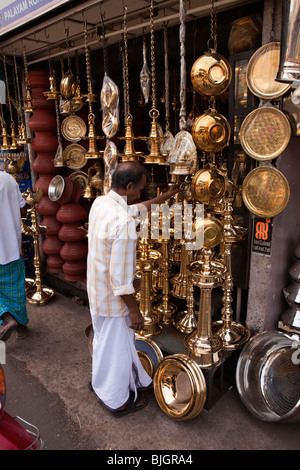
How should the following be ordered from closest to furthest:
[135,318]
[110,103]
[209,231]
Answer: [135,318]
[209,231]
[110,103]

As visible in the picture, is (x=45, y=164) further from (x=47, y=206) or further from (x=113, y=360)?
(x=113, y=360)

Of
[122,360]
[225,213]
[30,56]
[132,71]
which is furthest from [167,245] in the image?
[30,56]

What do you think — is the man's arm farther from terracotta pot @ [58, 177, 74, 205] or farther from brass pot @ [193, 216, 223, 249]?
terracotta pot @ [58, 177, 74, 205]

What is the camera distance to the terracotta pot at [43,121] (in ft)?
13.1

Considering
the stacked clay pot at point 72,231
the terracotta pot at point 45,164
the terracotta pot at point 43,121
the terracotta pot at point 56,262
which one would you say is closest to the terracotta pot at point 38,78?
the terracotta pot at point 43,121

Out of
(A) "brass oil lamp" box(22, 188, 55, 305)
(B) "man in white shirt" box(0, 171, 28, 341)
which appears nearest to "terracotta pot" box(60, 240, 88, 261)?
(A) "brass oil lamp" box(22, 188, 55, 305)

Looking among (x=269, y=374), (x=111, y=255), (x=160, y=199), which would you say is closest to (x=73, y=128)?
Answer: (x=160, y=199)

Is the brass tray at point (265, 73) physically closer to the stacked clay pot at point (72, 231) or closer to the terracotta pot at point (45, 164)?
the stacked clay pot at point (72, 231)

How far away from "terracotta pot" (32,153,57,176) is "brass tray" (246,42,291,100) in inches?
102

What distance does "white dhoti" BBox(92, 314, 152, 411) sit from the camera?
2.19m

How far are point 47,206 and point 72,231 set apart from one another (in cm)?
51

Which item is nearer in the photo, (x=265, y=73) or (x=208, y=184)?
(x=265, y=73)

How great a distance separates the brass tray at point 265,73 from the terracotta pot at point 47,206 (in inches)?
103

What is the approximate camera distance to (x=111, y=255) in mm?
1971
